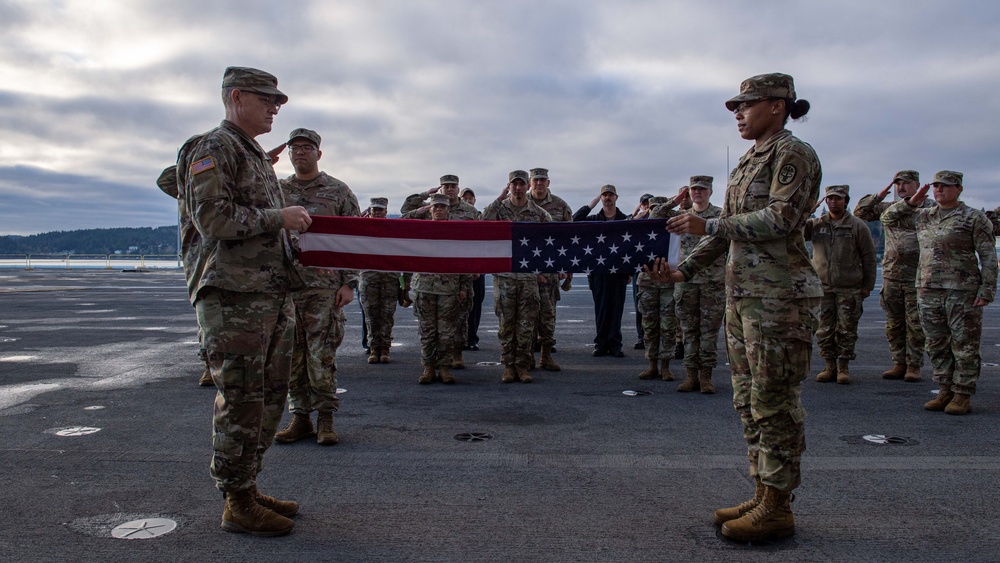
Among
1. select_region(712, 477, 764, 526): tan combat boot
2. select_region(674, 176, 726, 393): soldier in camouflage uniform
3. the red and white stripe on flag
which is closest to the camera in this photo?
select_region(712, 477, 764, 526): tan combat boot

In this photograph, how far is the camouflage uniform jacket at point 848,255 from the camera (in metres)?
8.39

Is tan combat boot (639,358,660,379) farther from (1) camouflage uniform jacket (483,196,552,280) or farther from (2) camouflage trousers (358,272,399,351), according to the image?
(2) camouflage trousers (358,272,399,351)

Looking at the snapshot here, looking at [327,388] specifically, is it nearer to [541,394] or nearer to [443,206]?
→ [541,394]

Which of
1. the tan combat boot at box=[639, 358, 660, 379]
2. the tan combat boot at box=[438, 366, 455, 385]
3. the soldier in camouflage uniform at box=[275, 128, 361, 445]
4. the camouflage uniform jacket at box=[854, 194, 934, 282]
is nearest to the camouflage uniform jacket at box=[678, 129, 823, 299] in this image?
the soldier in camouflage uniform at box=[275, 128, 361, 445]

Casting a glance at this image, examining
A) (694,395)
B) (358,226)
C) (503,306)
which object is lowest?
(694,395)

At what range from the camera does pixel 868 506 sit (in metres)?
4.02

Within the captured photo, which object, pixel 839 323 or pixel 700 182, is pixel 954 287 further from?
pixel 700 182

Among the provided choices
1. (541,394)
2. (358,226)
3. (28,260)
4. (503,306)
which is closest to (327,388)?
(358,226)

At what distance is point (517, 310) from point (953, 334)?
438 centimetres

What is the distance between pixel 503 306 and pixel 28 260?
57.6 metres

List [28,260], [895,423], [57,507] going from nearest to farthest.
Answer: [57,507], [895,423], [28,260]

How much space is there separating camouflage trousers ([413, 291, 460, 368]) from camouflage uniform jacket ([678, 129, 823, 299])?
4649mm

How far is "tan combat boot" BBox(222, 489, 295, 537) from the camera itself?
3596 mm

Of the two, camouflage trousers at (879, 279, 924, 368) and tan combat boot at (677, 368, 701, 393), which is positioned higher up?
camouflage trousers at (879, 279, 924, 368)
